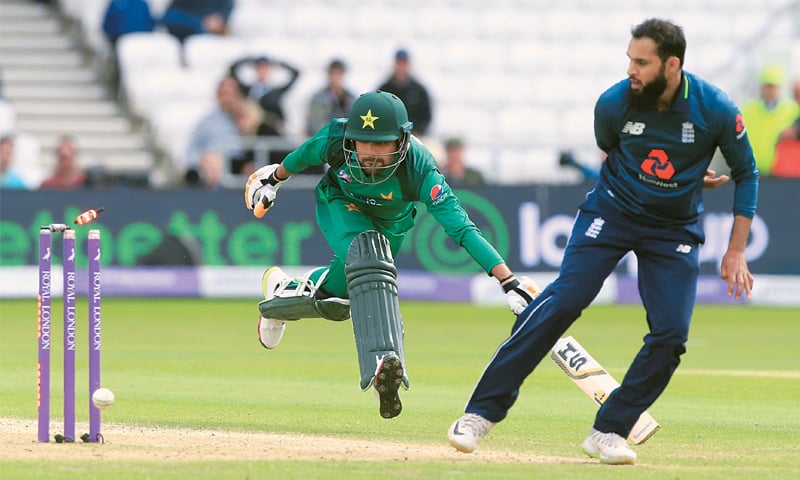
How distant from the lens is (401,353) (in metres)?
6.29

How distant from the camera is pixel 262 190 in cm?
700

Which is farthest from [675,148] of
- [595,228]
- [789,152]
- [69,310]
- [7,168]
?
[7,168]

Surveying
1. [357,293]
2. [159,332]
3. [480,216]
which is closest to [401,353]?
[357,293]

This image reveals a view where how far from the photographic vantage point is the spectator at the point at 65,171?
14609 millimetres

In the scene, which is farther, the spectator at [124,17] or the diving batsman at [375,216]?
the spectator at [124,17]

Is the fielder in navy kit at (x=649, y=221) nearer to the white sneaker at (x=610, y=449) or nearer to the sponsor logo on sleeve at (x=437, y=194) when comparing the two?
the white sneaker at (x=610, y=449)

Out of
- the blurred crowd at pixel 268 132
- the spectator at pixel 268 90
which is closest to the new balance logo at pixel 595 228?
the blurred crowd at pixel 268 132

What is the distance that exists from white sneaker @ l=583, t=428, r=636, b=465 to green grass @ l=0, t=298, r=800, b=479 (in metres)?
0.08

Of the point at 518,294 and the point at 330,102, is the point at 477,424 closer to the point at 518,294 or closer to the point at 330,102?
the point at 518,294

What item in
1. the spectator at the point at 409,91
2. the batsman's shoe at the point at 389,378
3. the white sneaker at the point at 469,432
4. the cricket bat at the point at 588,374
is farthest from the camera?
the spectator at the point at 409,91

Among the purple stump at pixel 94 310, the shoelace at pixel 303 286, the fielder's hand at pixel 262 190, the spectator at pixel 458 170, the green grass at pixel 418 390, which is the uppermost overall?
the fielder's hand at pixel 262 190

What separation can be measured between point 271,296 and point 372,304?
1353mm

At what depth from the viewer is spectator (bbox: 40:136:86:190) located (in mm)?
14609

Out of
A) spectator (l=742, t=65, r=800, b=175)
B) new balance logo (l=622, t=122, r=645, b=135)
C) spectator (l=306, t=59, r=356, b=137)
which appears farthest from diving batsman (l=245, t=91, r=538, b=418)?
spectator (l=742, t=65, r=800, b=175)
